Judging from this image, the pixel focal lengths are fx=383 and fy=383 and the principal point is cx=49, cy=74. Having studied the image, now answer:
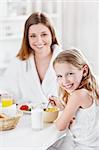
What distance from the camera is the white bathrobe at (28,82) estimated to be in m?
2.80

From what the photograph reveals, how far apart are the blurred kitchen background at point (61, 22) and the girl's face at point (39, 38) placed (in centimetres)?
120

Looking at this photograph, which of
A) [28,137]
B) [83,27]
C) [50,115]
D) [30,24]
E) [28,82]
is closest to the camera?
[28,137]

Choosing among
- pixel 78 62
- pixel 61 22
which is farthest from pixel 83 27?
pixel 78 62

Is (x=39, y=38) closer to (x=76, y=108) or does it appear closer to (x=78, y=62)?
(x=78, y=62)

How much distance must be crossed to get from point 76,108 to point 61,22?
2.27 m

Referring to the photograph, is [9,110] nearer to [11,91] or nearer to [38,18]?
[11,91]

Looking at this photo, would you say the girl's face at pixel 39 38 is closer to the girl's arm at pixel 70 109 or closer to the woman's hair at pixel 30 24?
the woman's hair at pixel 30 24

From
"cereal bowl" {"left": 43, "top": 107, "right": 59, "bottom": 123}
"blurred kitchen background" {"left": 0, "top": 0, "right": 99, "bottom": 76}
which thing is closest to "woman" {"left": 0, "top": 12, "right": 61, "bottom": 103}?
"cereal bowl" {"left": 43, "top": 107, "right": 59, "bottom": 123}

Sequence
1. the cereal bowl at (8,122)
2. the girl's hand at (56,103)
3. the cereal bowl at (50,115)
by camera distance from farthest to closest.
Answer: the girl's hand at (56,103)
the cereal bowl at (50,115)
the cereal bowl at (8,122)

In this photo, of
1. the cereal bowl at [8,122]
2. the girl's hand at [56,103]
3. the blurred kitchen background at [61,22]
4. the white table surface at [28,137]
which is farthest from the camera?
the blurred kitchen background at [61,22]

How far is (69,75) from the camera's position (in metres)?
2.03

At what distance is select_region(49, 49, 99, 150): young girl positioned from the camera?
2.00 m

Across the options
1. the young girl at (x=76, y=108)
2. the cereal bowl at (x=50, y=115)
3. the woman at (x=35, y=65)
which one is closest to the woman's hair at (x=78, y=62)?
the young girl at (x=76, y=108)

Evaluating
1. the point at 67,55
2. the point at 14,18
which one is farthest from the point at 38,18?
the point at 14,18
